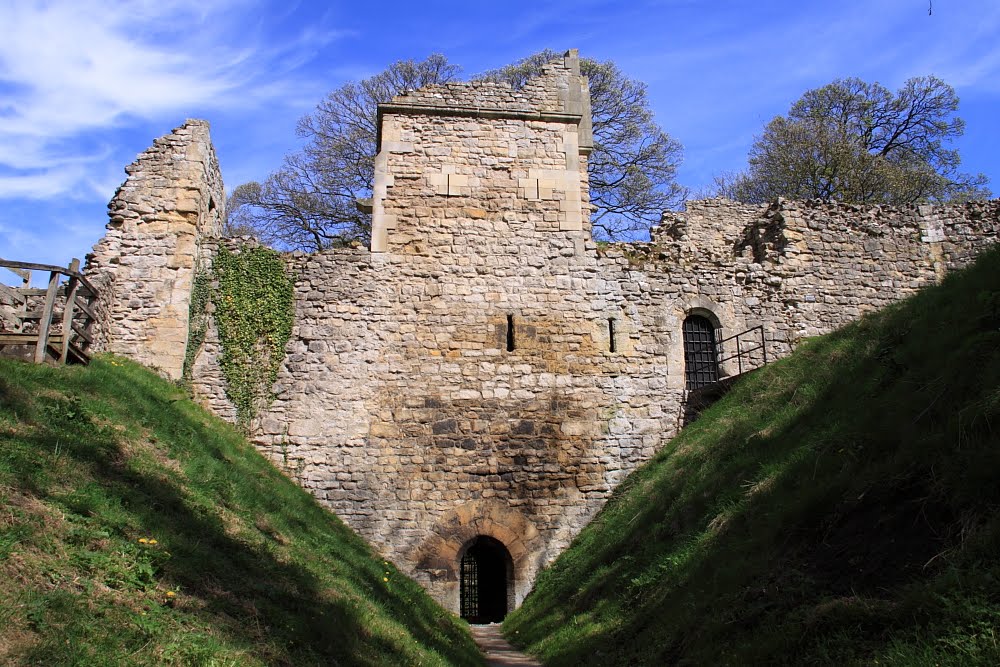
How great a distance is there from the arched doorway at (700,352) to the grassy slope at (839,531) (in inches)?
142

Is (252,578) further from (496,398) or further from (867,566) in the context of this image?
(496,398)

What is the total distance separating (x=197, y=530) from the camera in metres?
7.07

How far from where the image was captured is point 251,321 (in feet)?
44.3

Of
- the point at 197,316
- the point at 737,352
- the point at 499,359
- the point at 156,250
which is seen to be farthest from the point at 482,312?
the point at 156,250

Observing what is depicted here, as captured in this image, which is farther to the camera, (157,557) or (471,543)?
(471,543)

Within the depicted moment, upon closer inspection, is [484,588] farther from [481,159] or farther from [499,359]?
[481,159]

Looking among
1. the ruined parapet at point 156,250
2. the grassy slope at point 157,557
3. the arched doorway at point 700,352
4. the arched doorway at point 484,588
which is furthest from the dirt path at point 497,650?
the ruined parapet at point 156,250

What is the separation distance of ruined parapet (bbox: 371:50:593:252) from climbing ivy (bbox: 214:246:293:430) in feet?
6.48

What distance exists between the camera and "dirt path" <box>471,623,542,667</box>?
891cm

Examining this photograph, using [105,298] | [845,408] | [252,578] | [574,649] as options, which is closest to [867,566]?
[845,408]

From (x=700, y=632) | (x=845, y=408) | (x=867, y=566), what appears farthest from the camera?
(x=845, y=408)

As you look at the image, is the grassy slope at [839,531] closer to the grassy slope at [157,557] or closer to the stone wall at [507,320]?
the grassy slope at [157,557]

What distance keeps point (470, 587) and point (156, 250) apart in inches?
363

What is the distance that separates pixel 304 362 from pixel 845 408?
878 cm
